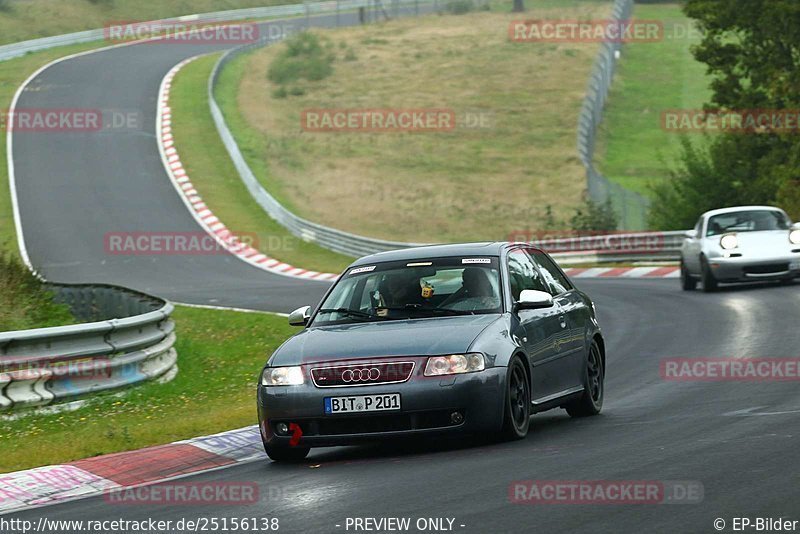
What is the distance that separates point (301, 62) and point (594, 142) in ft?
61.4

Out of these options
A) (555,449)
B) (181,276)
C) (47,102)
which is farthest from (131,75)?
(555,449)

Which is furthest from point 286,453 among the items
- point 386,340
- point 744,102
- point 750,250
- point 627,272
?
point 744,102

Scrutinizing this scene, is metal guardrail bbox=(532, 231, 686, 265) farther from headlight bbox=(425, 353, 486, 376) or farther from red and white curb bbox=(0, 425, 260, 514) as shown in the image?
headlight bbox=(425, 353, 486, 376)

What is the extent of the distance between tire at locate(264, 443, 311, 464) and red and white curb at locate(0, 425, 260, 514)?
0.33 metres

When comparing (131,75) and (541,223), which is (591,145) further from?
(131,75)

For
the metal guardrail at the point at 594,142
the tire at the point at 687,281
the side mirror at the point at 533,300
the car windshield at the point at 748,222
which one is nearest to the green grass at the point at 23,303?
the side mirror at the point at 533,300

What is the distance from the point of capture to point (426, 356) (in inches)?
369

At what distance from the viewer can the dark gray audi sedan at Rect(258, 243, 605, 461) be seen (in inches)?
368

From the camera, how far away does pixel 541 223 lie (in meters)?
44.6

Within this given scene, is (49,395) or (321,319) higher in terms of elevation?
(321,319)

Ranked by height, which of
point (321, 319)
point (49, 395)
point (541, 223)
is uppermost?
point (321, 319)

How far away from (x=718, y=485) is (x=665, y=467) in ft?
2.30

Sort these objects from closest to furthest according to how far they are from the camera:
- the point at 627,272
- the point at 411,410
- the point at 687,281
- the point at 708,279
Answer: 1. the point at 411,410
2. the point at 708,279
3. the point at 687,281
4. the point at 627,272

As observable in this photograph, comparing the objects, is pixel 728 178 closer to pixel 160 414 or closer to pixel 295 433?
pixel 160 414
